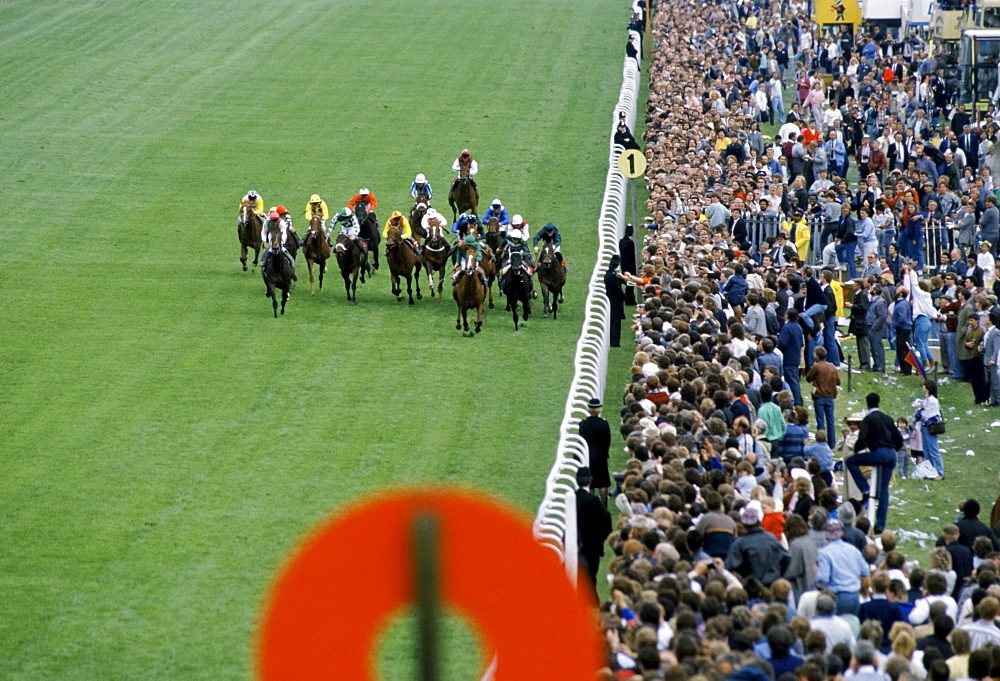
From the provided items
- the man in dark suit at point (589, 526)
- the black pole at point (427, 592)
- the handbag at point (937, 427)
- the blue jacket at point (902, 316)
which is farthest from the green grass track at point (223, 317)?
the blue jacket at point (902, 316)

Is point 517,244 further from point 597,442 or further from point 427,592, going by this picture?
point 427,592

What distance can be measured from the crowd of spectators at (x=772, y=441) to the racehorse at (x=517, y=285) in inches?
49.5

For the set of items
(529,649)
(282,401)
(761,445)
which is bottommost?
(282,401)

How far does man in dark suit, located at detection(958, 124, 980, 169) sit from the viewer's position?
2572cm

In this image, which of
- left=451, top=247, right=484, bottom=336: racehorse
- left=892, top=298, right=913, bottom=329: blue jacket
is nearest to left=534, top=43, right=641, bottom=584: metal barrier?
left=451, top=247, right=484, bottom=336: racehorse

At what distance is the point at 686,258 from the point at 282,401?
485cm

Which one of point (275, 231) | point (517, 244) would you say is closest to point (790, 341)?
point (517, 244)

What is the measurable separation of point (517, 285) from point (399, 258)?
2037 millimetres

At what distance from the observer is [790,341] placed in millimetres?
16203

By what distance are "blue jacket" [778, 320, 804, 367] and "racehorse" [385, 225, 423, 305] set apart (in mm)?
6097

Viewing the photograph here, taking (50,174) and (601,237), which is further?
(50,174)

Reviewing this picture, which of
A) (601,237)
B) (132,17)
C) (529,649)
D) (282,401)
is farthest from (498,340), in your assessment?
(132,17)

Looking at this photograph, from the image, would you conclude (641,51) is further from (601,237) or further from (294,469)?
(294,469)

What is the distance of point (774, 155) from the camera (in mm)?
25672
